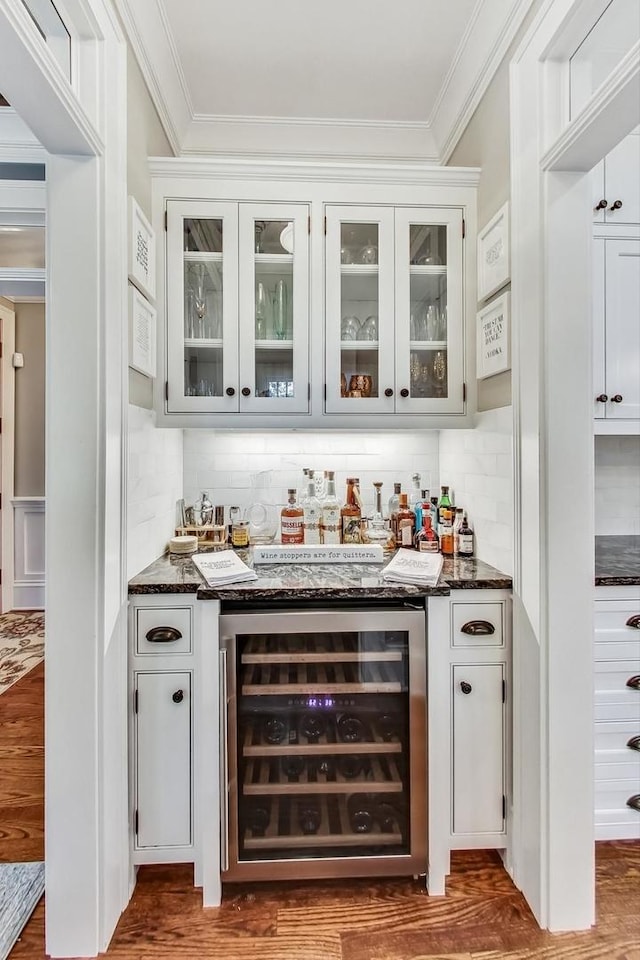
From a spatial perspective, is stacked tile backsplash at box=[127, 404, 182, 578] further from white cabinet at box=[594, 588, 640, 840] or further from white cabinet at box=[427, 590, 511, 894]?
white cabinet at box=[594, 588, 640, 840]

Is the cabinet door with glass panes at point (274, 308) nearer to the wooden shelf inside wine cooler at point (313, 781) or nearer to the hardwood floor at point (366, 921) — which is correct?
the wooden shelf inside wine cooler at point (313, 781)

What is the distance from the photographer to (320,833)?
156 centimetres

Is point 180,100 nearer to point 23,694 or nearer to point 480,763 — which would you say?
point 480,763

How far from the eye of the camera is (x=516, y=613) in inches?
61.1

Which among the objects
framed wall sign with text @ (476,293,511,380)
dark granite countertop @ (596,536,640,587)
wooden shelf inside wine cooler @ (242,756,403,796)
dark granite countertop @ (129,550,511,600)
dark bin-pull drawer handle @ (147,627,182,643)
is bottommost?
wooden shelf inside wine cooler @ (242,756,403,796)

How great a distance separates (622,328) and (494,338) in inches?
22.7

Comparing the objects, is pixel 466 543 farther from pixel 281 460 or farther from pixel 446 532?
pixel 281 460

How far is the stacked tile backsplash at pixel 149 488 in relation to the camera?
1602mm

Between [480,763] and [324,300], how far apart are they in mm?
1769

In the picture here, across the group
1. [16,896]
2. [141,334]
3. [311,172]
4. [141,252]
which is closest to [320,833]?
[16,896]

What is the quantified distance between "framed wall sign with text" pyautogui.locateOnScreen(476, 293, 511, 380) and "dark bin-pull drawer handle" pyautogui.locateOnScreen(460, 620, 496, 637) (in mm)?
866

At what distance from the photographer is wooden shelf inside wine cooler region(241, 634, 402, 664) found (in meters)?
1.54

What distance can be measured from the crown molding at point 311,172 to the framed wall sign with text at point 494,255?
0.87 feet

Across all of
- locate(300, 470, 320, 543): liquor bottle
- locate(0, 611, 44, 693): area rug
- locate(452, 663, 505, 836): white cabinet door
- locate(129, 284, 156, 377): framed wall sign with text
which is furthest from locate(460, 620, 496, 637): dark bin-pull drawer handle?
locate(0, 611, 44, 693): area rug
